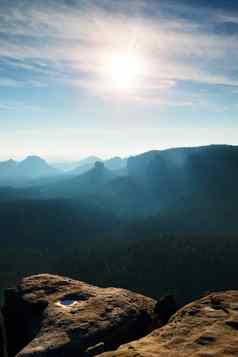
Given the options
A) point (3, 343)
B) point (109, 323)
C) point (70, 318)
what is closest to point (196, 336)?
point (109, 323)

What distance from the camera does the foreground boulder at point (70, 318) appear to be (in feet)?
58.1

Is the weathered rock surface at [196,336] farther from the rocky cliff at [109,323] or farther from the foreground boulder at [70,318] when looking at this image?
the foreground boulder at [70,318]

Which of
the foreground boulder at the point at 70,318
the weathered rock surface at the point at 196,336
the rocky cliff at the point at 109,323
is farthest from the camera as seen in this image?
the foreground boulder at the point at 70,318

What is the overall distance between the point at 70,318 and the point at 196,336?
846 cm

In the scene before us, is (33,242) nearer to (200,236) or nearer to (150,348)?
(200,236)

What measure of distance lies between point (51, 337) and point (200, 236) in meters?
133

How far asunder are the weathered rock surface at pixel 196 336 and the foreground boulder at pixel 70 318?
3076 mm

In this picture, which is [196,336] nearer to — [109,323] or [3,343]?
[109,323]

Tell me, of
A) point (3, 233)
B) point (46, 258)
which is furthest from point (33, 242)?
point (46, 258)

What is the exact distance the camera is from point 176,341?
50.1 ft

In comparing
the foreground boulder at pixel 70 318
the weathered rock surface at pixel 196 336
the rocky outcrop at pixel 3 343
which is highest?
the weathered rock surface at pixel 196 336

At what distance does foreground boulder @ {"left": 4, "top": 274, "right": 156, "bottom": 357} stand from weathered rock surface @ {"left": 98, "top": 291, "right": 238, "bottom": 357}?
10.1ft

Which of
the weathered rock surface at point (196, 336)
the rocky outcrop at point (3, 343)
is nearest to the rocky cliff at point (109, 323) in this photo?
the weathered rock surface at point (196, 336)

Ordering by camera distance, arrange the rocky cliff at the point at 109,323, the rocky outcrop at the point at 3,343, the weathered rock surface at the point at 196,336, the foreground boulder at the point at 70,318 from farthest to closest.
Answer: the rocky outcrop at the point at 3,343
the foreground boulder at the point at 70,318
the rocky cliff at the point at 109,323
the weathered rock surface at the point at 196,336
